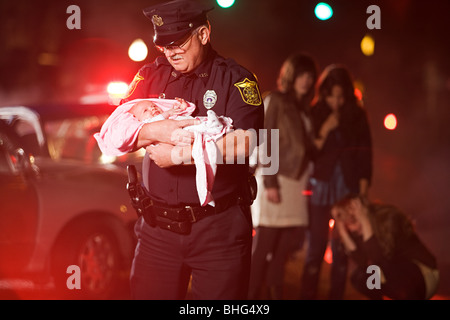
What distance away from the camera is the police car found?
236 inches

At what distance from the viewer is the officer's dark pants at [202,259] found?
11.9 feet

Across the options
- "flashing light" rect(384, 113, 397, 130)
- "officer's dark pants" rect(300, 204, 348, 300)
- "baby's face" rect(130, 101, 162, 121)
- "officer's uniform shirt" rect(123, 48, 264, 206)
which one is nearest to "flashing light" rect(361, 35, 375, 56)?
"flashing light" rect(384, 113, 397, 130)

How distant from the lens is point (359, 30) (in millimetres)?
19047

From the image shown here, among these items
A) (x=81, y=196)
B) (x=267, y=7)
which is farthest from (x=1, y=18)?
(x=81, y=196)

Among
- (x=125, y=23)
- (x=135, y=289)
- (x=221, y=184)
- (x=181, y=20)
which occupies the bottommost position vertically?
(x=135, y=289)

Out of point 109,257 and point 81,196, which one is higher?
point 81,196

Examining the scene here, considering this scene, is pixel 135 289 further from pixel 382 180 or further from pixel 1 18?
pixel 1 18

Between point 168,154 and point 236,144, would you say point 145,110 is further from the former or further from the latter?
point 236,144

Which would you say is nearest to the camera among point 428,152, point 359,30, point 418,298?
point 418,298

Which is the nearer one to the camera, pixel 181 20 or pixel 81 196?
pixel 181 20

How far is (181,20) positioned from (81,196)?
10.9 ft

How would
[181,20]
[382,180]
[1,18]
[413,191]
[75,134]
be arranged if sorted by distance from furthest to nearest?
1. [1,18]
2. [382,180]
3. [413,191]
4. [75,134]
5. [181,20]

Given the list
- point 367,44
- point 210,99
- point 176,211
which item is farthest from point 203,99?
point 367,44

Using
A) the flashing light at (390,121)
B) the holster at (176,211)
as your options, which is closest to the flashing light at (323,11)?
the holster at (176,211)
